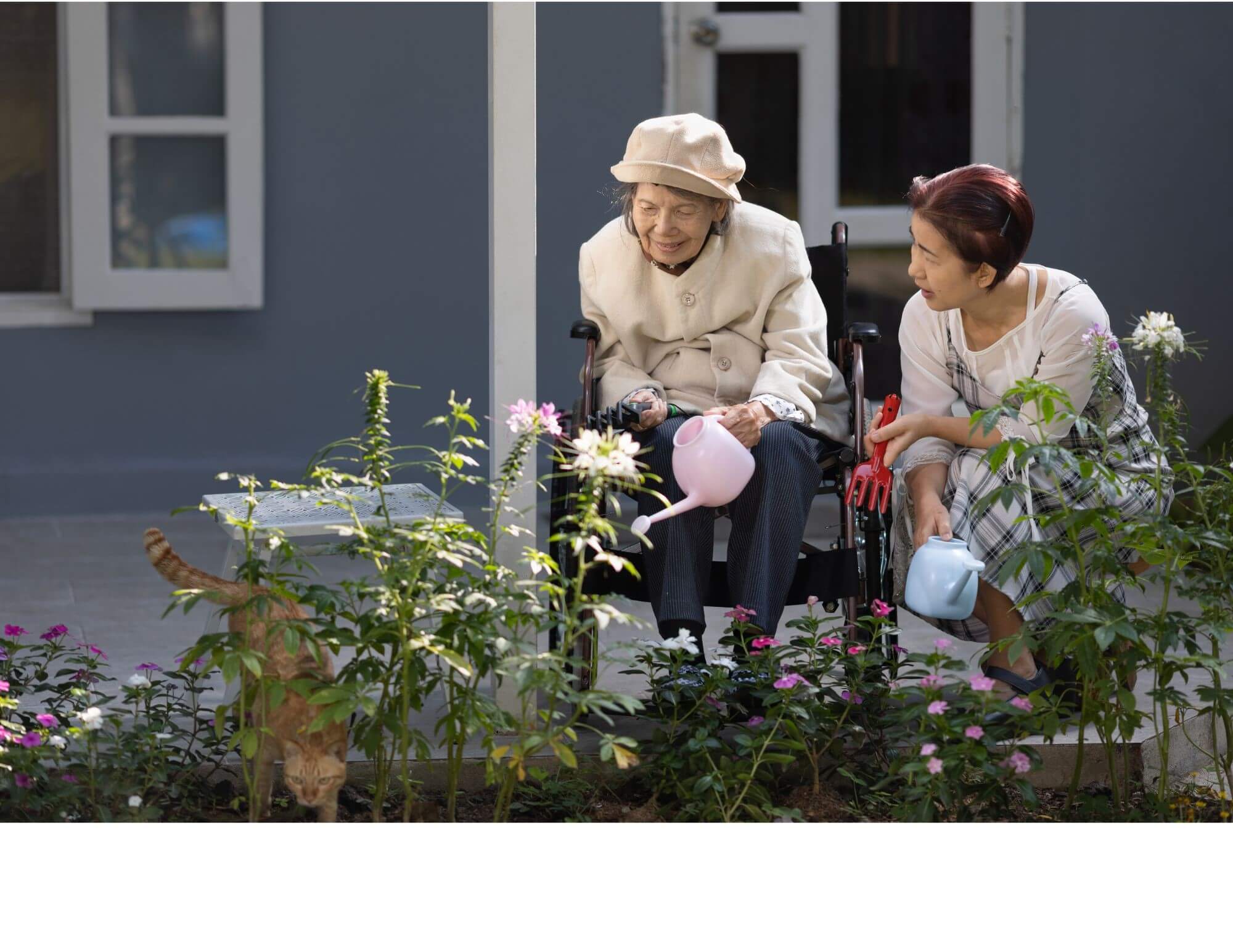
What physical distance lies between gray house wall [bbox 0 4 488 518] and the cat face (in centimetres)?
343

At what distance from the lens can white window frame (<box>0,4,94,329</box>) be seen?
5.50 m

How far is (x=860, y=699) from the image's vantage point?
2.63 metres

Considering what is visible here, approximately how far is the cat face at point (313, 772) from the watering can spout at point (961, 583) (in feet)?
3.52

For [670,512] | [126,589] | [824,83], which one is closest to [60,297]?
[126,589]

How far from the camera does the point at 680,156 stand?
2967 millimetres

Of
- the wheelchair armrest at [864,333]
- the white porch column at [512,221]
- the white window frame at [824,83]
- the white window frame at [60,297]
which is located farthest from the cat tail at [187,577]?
the white window frame at [824,83]

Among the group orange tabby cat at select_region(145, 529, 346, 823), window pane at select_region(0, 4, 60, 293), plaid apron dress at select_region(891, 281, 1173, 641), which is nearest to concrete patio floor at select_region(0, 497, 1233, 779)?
plaid apron dress at select_region(891, 281, 1173, 641)

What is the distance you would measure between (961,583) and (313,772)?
3.75 ft

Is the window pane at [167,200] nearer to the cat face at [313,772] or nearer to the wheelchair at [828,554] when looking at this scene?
the wheelchair at [828,554]

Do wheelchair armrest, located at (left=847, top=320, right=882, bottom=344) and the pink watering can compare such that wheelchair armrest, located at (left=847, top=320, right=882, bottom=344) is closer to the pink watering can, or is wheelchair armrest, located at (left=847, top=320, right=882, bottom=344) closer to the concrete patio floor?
the concrete patio floor

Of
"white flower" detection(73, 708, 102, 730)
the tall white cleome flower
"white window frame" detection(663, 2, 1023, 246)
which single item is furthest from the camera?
"white window frame" detection(663, 2, 1023, 246)

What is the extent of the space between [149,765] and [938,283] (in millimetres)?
1634

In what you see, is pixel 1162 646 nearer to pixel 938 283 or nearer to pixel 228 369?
pixel 938 283

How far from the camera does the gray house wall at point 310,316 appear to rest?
18.3 feet
